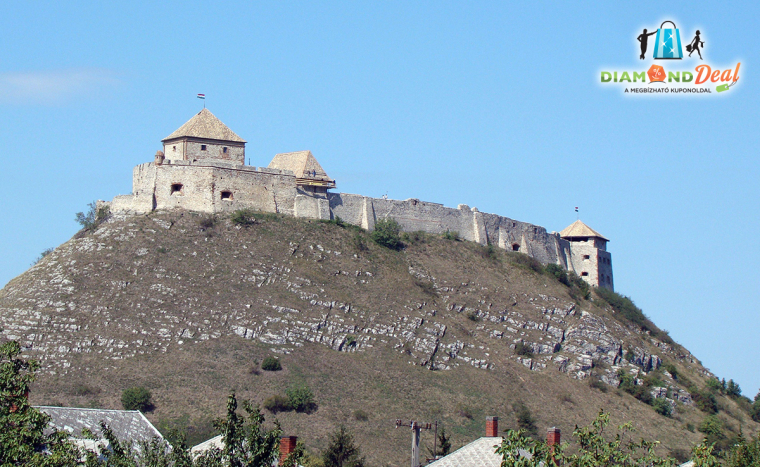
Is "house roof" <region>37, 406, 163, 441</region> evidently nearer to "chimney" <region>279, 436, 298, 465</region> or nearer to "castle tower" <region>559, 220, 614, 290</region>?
"chimney" <region>279, 436, 298, 465</region>

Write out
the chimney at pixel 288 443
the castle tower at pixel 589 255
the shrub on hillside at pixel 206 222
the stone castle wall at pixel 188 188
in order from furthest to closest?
the castle tower at pixel 589 255, the stone castle wall at pixel 188 188, the shrub on hillside at pixel 206 222, the chimney at pixel 288 443

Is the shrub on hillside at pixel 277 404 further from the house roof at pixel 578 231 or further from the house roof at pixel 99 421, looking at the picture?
the house roof at pixel 578 231

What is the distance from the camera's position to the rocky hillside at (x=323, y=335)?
5066 cm

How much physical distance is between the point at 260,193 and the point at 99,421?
31.8m

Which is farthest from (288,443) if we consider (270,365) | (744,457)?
(270,365)

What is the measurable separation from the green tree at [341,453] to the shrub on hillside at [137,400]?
913 centimetres

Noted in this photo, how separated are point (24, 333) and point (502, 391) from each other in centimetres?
2573

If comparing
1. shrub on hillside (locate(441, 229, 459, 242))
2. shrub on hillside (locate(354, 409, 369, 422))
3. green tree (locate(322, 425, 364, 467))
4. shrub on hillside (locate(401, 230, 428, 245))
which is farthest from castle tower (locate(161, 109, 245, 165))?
green tree (locate(322, 425, 364, 467))

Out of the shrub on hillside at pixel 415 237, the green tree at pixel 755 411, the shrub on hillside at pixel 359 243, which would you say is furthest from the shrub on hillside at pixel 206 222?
the green tree at pixel 755 411

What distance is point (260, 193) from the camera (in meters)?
65.6

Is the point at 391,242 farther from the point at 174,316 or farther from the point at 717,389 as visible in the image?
the point at 717,389

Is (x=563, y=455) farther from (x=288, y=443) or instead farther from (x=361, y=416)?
(x=361, y=416)

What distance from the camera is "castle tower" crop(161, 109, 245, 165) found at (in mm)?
65488

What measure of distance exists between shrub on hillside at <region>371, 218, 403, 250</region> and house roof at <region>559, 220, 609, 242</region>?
19.9m
